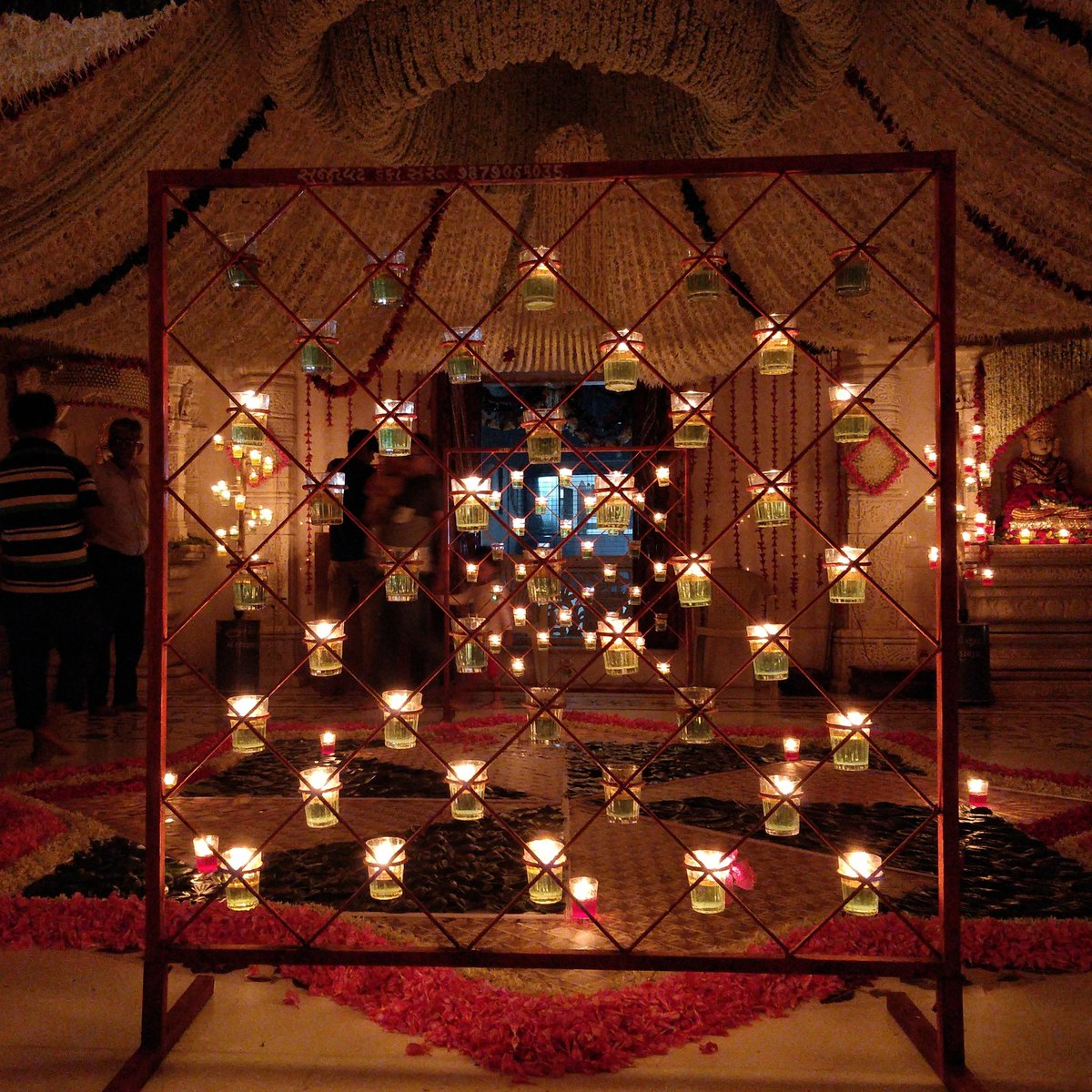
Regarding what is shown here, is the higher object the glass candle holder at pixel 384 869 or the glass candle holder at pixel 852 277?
the glass candle holder at pixel 852 277

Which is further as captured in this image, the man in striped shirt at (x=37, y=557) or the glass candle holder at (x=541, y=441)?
the man in striped shirt at (x=37, y=557)

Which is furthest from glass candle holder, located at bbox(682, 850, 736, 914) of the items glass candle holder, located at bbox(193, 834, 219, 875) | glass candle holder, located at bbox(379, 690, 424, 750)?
glass candle holder, located at bbox(193, 834, 219, 875)

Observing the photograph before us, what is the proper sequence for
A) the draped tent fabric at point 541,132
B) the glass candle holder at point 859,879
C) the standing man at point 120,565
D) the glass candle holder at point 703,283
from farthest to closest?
the standing man at point 120,565 < the draped tent fabric at point 541,132 < the glass candle holder at point 703,283 < the glass candle holder at point 859,879

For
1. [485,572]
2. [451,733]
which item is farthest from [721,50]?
[485,572]

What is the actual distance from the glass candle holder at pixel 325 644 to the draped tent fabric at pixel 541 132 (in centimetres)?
97

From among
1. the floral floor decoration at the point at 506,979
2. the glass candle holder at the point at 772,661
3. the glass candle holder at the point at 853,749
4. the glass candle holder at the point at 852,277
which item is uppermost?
the glass candle holder at the point at 852,277

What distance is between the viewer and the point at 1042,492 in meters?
6.09

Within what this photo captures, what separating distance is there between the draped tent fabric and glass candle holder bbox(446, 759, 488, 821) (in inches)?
41.8

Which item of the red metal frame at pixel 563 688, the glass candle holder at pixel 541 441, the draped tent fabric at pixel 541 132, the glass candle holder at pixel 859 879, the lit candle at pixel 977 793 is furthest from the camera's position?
the lit candle at pixel 977 793

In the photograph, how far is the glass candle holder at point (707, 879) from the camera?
1571mm

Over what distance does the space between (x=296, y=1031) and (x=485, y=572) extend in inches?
138

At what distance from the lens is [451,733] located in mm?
3896

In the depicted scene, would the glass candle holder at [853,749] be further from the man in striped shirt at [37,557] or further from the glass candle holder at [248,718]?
the man in striped shirt at [37,557]

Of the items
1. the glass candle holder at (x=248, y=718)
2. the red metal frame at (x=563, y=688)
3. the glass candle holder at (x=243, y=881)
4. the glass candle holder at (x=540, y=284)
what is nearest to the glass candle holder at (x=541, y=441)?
the glass candle holder at (x=540, y=284)
